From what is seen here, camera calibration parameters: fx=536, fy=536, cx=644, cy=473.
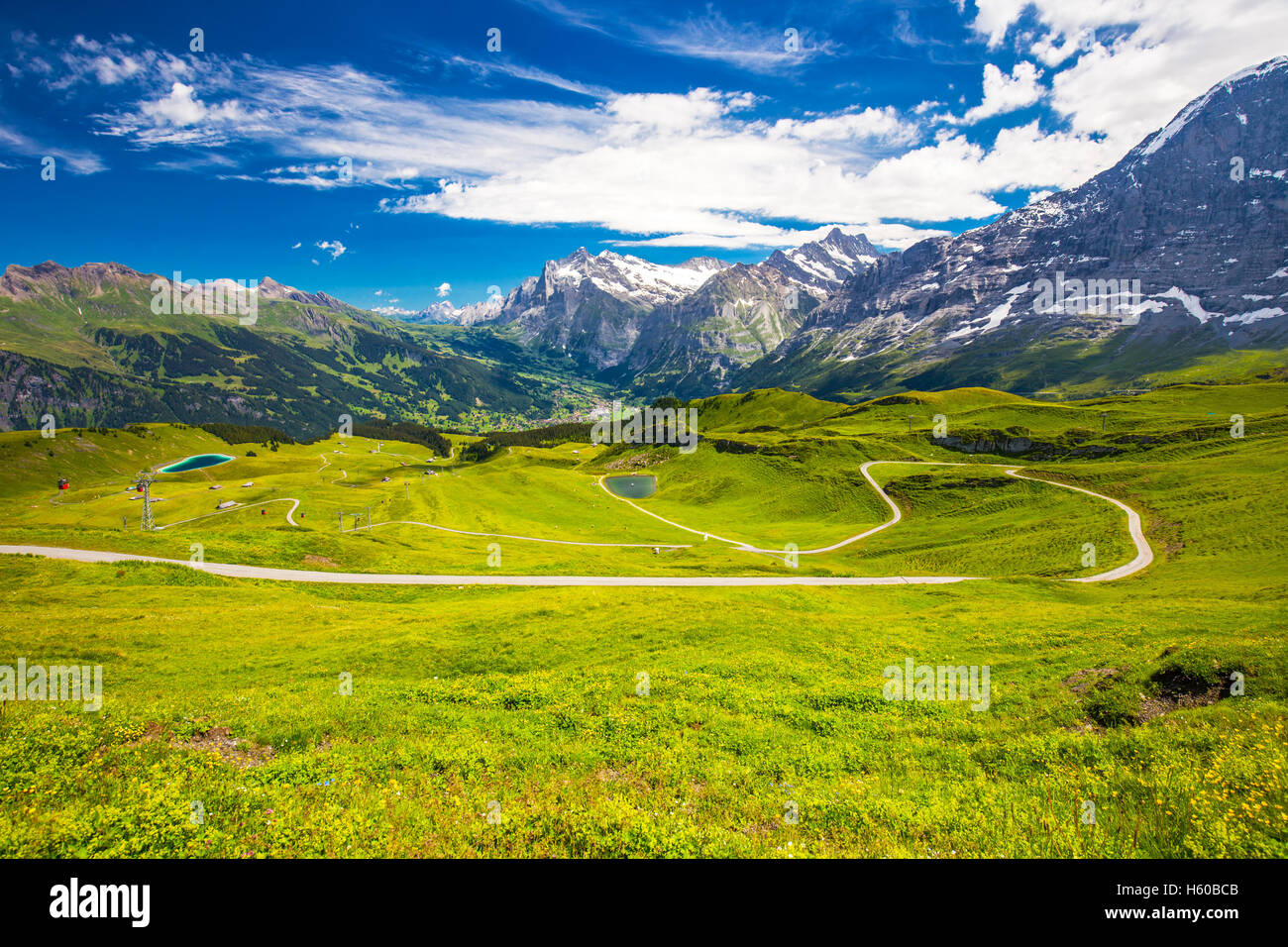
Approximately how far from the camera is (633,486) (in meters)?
185

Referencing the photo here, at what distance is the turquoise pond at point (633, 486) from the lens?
569ft

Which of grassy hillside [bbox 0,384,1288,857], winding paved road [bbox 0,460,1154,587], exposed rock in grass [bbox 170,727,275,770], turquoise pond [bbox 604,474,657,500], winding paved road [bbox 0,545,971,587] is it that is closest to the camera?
grassy hillside [bbox 0,384,1288,857]

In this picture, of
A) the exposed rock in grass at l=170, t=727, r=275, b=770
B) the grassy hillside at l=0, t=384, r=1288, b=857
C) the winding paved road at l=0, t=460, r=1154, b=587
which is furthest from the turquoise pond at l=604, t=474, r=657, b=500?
the exposed rock in grass at l=170, t=727, r=275, b=770

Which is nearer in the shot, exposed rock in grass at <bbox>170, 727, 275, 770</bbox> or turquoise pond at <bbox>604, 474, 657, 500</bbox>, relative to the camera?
exposed rock in grass at <bbox>170, 727, 275, 770</bbox>

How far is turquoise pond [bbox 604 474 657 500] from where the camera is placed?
17350 cm

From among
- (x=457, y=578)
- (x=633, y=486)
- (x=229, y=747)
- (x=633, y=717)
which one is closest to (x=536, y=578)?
(x=457, y=578)

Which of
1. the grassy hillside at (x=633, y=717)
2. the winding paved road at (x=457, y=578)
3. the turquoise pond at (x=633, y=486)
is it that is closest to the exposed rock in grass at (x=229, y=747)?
the grassy hillside at (x=633, y=717)

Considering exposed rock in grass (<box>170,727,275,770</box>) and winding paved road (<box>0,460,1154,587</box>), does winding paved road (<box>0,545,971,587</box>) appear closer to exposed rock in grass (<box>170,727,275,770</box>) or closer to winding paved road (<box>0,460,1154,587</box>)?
winding paved road (<box>0,460,1154,587</box>)

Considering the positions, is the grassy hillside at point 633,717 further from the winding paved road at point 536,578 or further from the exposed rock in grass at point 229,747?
the winding paved road at point 536,578

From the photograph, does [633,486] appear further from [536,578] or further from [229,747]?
[229,747]

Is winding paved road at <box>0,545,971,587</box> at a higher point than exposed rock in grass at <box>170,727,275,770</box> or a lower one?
lower
